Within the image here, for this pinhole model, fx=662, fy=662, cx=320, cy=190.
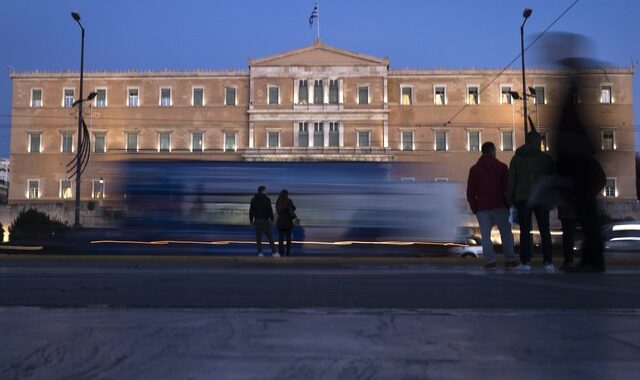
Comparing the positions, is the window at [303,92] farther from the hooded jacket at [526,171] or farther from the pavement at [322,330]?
the pavement at [322,330]

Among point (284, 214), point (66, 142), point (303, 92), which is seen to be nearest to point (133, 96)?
point (66, 142)

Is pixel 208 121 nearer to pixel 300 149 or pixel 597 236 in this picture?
pixel 300 149

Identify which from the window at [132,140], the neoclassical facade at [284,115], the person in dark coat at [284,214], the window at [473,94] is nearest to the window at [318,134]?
the neoclassical facade at [284,115]

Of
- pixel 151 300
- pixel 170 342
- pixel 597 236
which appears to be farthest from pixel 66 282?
pixel 597 236

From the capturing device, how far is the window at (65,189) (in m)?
58.4

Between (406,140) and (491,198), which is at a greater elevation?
(406,140)

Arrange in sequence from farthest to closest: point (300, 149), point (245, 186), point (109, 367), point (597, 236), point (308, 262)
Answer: point (300, 149), point (245, 186), point (308, 262), point (597, 236), point (109, 367)

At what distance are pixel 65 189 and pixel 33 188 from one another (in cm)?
328

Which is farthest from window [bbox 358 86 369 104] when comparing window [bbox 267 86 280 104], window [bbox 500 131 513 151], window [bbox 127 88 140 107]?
window [bbox 127 88 140 107]

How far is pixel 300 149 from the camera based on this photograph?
57.7m

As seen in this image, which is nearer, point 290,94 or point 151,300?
point 151,300

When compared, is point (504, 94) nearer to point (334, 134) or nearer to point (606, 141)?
point (334, 134)

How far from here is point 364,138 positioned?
190 ft

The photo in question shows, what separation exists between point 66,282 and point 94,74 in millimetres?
58219
